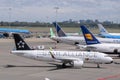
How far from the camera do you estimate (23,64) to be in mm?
57875

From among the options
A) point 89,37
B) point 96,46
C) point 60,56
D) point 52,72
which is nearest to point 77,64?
point 60,56

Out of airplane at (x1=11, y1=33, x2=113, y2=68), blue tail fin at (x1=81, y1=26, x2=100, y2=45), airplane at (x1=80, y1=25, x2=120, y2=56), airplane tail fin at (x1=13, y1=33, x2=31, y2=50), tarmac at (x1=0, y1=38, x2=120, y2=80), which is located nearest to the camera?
tarmac at (x1=0, y1=38, x2=120, y2=80)

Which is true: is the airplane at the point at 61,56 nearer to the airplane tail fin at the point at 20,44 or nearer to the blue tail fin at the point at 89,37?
the airplane tail fin at the point at 20,44

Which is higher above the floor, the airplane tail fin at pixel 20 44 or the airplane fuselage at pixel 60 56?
the airplane tail fin at pixel 20 44

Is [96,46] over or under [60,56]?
over

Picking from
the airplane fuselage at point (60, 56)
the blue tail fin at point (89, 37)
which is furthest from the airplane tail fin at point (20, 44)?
the blue tail fin at point (89, 37)

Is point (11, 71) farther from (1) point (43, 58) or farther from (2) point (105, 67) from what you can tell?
(2) point (105, 67)

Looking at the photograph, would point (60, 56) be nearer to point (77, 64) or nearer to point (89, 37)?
point (77, 64)

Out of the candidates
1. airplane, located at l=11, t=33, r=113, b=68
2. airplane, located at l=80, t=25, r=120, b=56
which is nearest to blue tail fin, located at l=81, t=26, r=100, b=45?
airplane, located at l=80, t=25, r=120, b=56

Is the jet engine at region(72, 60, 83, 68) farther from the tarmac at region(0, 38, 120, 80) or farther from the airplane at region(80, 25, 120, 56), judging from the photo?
the airplane at region(80, 25, 120, 56)

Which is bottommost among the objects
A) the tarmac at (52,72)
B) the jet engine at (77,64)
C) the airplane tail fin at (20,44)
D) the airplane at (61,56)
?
the tarmac at (52,72)

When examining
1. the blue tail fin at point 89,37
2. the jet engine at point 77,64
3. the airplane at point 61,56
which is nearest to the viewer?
the jet engine at point 77,64

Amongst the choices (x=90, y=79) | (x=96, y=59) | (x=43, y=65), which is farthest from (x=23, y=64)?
(x=90, y=79)

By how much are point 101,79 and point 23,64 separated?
62.6ft
